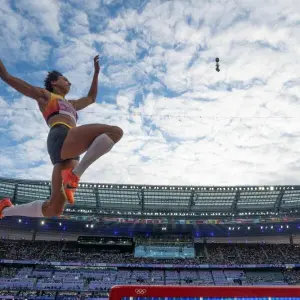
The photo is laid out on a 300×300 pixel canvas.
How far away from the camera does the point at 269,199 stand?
57875 millimetres

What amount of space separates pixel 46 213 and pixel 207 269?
52.1 metres

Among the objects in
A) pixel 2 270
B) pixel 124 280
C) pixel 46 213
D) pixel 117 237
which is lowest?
pixel 46 213

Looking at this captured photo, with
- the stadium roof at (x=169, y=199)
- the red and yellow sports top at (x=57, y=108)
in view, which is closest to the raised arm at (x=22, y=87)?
the red and yellow sports top at (x=57, y=108)

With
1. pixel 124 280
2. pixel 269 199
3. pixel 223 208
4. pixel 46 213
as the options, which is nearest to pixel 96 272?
pixel 124 280

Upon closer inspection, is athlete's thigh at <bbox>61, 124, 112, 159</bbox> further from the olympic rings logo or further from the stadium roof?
the stadium roof

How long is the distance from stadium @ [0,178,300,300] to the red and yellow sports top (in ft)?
150

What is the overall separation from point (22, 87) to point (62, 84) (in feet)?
2.77

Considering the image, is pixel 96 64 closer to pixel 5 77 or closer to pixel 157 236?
pixel 5 77

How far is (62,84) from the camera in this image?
21.1 feet

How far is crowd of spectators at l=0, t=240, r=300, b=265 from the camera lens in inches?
2115

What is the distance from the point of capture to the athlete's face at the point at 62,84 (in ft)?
21.1

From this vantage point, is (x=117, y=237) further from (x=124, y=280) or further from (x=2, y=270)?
(x=2, y=270)

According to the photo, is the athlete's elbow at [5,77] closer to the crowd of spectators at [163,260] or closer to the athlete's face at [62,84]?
the athlete's face at [62,84]

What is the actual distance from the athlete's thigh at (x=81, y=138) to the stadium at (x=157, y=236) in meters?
46.3
